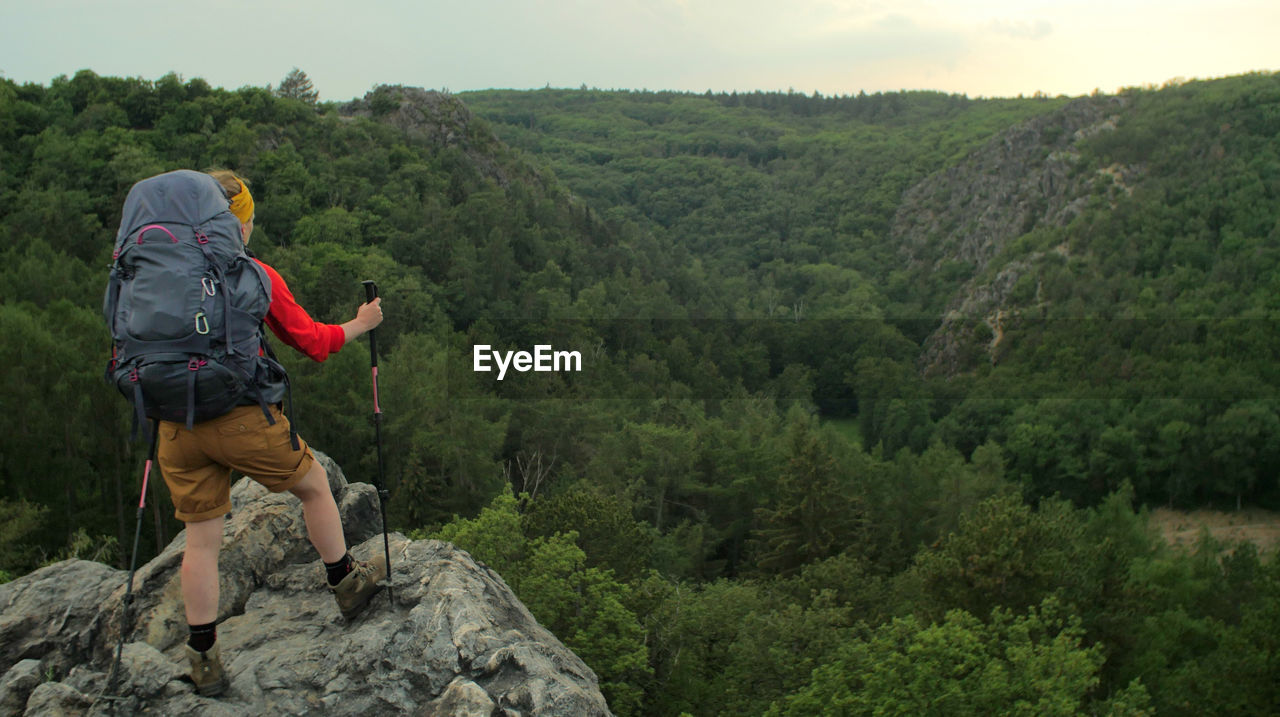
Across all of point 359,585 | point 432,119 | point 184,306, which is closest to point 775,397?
point 432,119

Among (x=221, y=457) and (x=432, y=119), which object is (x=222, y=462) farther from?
(x=432, y=119)

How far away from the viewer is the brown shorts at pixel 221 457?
18.4 ft

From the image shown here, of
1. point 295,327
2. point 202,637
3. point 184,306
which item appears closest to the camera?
point 184,306

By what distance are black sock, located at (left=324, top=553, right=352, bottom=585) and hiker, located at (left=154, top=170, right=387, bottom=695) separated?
1.60ft

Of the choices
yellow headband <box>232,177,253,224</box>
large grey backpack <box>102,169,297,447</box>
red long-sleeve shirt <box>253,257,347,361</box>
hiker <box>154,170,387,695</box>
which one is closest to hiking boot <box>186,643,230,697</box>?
hiker <box>154,170,387,695</box>

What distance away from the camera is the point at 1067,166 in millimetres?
144625

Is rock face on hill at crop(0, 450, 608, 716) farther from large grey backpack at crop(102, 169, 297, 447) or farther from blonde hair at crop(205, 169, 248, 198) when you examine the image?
blonde hair at crop(205, 169, 248, 198)

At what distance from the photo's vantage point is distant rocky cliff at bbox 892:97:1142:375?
12406 cm

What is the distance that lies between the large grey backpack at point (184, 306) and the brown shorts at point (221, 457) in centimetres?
12

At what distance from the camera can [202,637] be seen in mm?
5785

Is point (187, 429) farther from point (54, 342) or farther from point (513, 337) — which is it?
point (513, 337)

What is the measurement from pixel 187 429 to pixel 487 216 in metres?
91.4

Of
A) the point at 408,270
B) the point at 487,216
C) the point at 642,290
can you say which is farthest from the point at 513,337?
the point at 642,290

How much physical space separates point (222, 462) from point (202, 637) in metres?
1.08
